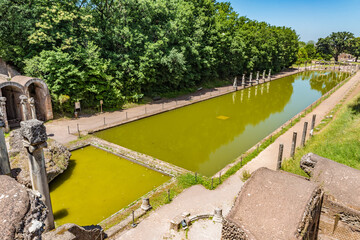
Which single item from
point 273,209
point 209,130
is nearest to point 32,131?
point 273,209

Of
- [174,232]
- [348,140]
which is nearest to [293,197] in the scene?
[174,232]

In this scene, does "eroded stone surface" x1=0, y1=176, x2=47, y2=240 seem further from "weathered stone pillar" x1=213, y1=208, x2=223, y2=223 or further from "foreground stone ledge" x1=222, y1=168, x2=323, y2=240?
"weathered stone pillar" x1=213, y1=208, x2=223, y2=223

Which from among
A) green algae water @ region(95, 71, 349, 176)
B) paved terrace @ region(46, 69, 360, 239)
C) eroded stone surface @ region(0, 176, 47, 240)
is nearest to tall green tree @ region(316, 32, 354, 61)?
green algae water @ region(95, 71, 349, 176)

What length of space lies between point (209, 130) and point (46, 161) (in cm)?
1228

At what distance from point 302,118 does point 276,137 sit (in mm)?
6422

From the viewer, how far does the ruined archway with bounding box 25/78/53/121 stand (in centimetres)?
1994

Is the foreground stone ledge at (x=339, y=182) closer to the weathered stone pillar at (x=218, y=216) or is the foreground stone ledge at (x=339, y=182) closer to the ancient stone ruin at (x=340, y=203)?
the ancient stone ruin at (x=340, y=203)

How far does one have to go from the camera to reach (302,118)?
23891mm

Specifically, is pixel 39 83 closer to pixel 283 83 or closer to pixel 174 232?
pixel 174 232

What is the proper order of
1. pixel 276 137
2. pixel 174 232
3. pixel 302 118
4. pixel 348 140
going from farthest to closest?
pixel 302 118
pixel 276 137
pixel 348 140
pixel 174 232

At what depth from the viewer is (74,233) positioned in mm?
7633

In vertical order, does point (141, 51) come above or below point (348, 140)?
above

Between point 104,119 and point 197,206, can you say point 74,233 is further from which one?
point 104,119

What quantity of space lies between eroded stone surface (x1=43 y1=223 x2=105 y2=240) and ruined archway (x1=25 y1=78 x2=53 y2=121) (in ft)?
47.6
